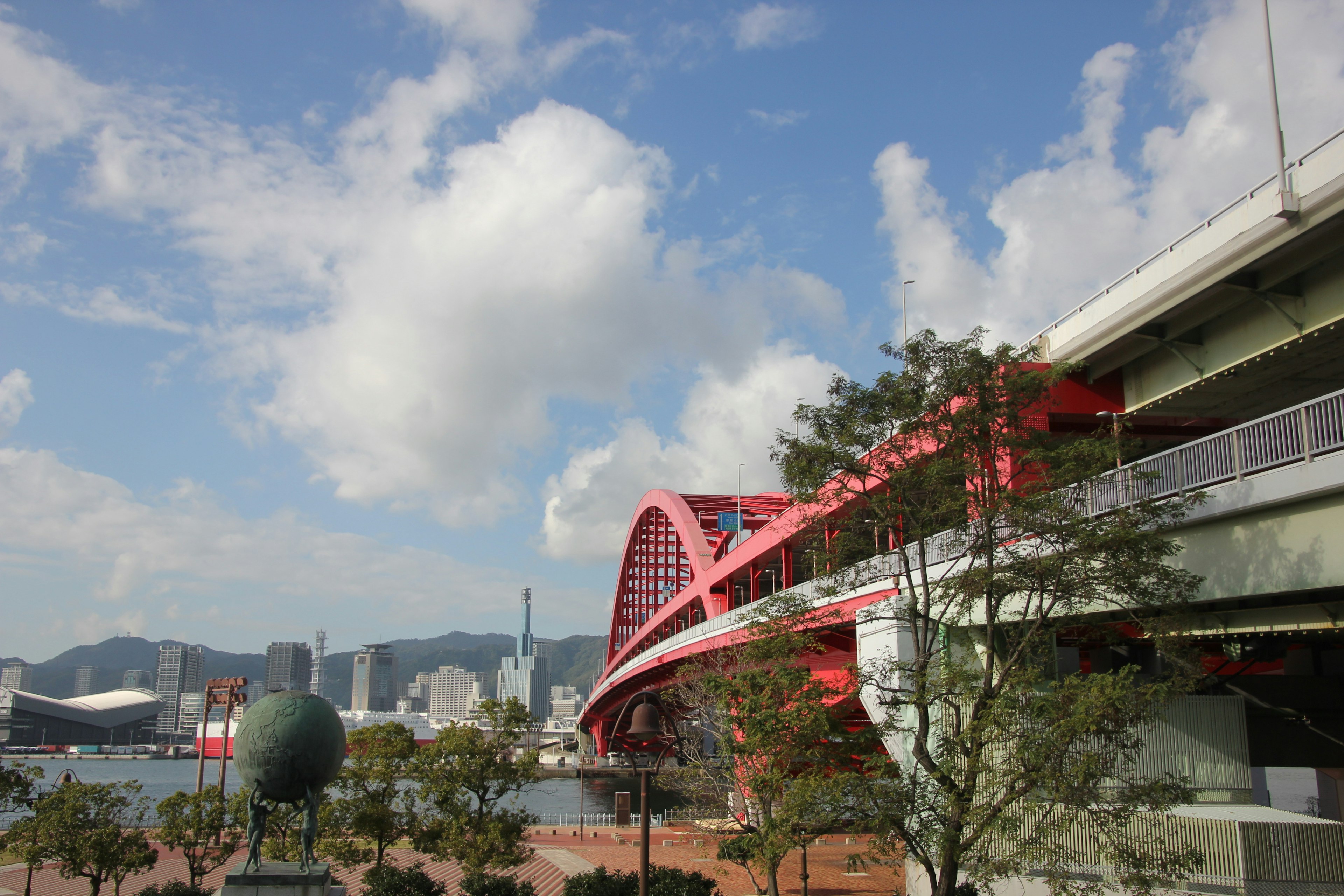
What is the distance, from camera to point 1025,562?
13727mm

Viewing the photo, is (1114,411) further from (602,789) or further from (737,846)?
(602,789)

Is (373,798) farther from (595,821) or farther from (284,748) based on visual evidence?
(595,821)

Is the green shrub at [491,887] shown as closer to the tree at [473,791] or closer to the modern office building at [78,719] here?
the tree at [473,791]

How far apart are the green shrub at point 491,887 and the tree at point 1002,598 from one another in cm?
1012

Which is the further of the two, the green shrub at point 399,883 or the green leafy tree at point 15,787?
the green leafy tree at point 15,787

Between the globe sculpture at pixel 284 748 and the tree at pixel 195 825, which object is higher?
the globe sculpture at pixel 284 748

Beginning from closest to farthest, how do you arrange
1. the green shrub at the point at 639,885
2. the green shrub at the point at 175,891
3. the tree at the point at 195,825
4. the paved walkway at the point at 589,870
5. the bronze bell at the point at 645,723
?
the green shrub at the point at 639,885 → the green shrub at the point at 175,891 → the tree at the point at 195,825 → the paved walkway at the point at 589,870 → the bronze bell at the point at 645,723

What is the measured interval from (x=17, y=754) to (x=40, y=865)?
17739cm

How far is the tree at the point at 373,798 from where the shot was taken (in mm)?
21766

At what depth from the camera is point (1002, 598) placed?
14586 millimetres

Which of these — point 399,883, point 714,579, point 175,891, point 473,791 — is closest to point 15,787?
point 175,891

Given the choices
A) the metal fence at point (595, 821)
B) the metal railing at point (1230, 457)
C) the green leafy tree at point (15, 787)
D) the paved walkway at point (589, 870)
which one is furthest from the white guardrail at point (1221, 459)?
the metal fence at point (595, 821)

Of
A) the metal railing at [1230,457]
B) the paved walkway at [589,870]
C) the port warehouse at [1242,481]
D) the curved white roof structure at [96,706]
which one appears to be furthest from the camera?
the curved white roof structure at [96,706]

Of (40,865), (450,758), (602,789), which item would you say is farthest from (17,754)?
(450,758)
